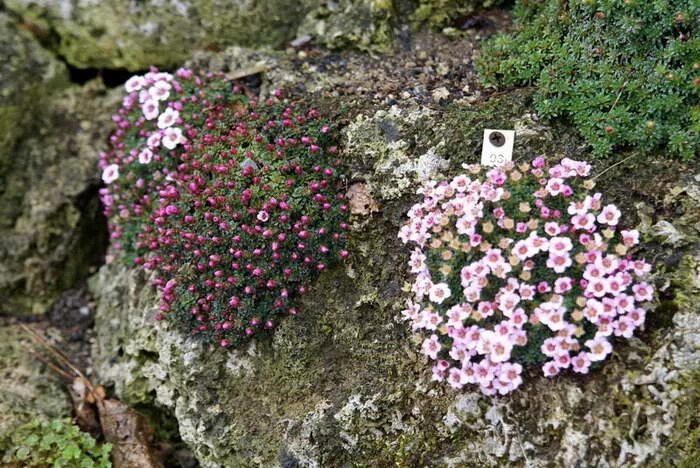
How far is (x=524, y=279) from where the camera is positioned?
3170 millimetres

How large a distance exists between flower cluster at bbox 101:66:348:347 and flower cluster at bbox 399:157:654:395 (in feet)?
A: 2.39

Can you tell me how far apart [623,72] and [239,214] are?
2279 millimetres

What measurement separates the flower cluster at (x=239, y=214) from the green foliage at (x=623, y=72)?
140 centimetres

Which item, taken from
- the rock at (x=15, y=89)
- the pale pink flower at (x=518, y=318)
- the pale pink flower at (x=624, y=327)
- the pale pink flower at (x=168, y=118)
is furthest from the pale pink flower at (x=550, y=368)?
the rock at (x=15, y=89)

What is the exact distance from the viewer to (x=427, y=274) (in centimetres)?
350

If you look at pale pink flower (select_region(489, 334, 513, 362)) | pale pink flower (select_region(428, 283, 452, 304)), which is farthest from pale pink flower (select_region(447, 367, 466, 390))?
pale pink flower (select_region(428, 283, 452, 304))

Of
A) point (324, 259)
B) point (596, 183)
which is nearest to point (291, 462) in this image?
point (324, 259)

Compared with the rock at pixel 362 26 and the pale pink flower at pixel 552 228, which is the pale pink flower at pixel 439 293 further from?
the rock at pixel 362 26

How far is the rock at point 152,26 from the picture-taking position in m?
5.09

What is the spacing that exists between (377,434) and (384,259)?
987mm

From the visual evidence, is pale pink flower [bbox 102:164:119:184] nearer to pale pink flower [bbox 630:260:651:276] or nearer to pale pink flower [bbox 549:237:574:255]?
pale pink flower [bbox 549:237:574:255]

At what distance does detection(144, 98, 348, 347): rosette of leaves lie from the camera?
3.76m

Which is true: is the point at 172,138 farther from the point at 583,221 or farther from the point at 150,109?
the point at 583,221

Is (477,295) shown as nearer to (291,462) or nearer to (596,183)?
(596,183)
